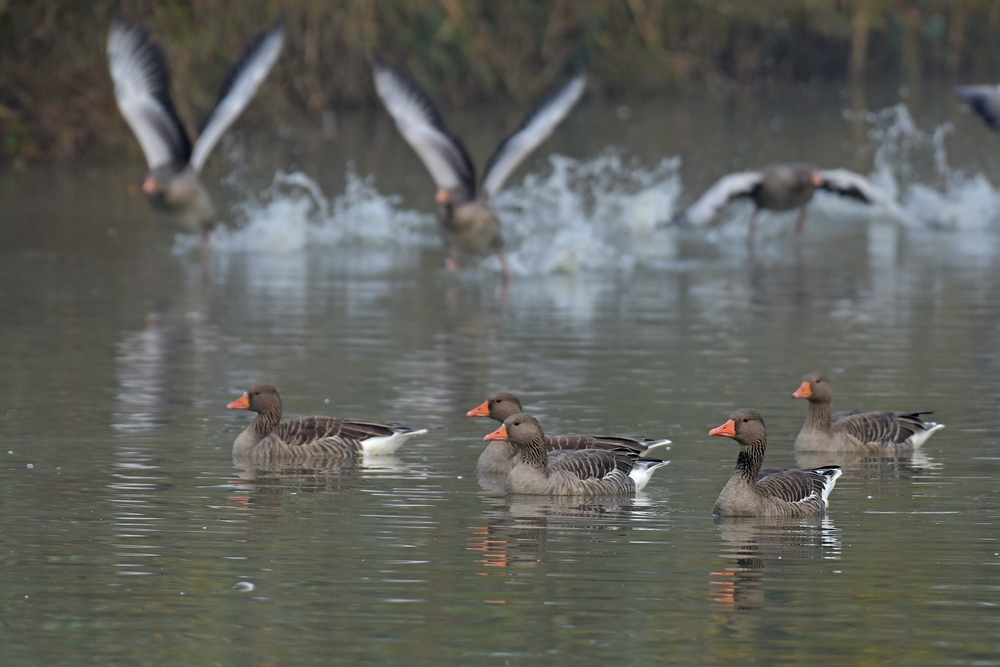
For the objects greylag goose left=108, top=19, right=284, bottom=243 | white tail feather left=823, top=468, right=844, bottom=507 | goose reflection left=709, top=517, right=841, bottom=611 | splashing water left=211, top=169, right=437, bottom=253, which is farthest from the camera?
splashing water left=211, top=169, right=437, bottom=253

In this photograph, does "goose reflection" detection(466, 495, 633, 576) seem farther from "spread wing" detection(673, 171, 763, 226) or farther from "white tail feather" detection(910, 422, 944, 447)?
"spread wing" detection(673, 171, 763, 226)

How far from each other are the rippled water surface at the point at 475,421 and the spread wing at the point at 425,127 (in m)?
1.12

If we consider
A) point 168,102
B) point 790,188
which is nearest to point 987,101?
point 790,188

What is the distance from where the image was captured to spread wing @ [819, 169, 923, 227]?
23922 millimetres

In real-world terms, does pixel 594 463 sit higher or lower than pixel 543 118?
lower

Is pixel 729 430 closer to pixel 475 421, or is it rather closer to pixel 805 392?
pixel 805 392

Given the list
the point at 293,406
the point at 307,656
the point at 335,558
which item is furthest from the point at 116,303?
the point at 307,656

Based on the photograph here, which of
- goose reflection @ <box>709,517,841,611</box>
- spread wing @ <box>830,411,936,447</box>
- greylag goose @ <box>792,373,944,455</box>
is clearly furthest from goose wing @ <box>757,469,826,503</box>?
spread wing @ <box>830,411,936,447</box>

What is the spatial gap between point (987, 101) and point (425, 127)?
6645mm

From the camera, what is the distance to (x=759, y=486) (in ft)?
33.4

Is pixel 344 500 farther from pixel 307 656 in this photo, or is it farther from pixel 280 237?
pixel 280 237

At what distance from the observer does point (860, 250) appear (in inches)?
997

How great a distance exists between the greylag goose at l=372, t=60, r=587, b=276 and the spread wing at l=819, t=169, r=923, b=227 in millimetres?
4265

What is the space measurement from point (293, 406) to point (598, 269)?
390 inches
